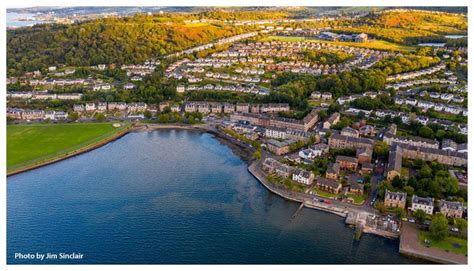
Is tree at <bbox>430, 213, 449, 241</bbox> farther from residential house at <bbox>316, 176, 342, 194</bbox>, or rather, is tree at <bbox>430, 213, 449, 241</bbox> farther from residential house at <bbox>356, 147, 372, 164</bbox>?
residential house at <bbox>356, 147, 372, 164</bbox>

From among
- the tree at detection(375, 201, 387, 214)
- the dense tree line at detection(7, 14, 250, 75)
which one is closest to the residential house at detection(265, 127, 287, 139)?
the tree at detection(375, 201, 387, 214)

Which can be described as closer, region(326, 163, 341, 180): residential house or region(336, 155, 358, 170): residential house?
region(326, 163, 341, 180): residential house

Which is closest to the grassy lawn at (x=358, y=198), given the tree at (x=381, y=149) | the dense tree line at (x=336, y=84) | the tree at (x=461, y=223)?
the tree at (x=461, y=223)

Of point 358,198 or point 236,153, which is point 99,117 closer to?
point 236,153

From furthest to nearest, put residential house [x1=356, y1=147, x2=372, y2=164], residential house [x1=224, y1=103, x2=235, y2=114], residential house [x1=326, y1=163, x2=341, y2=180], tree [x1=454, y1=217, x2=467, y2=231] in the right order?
residential house [x1=224, y1=103, x2=235, y2=114]
residential house [x1=356, y1=147, x2=372, y2=164]
residential house [x1=326, y1=163, x2=341, y2=180]
tree [x1=454, y1=217, x2=467, y2=231]

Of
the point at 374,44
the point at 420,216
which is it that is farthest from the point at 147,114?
the point at 374,44

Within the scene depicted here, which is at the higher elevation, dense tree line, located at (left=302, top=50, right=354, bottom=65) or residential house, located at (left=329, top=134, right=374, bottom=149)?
dense tree line, located at (left=302, top=50, right=354, bottom=65)

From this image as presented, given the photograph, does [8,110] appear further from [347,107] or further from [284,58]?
[284,58]
